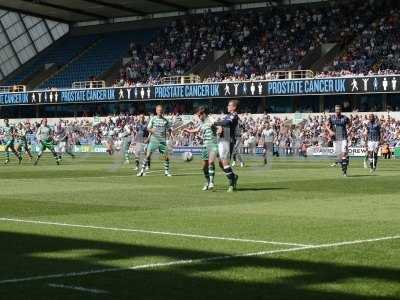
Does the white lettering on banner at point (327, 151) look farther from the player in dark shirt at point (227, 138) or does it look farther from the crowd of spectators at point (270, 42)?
the player in dark shirt at point (227, 138)

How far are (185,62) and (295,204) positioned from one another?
2153 inches

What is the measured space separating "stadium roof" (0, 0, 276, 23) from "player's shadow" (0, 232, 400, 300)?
64.2m

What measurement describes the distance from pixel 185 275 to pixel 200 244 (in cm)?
229

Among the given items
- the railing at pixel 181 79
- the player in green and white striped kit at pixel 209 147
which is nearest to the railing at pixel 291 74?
the railing at pixel 181 79

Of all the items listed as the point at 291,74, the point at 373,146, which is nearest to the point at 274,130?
the point at 291,74

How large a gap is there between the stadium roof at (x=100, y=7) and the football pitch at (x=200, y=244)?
5556 cm

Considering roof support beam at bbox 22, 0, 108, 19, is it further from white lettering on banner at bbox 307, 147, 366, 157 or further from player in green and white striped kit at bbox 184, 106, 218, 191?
player in green and white striped kit at bbox 184, 106, 218, 191

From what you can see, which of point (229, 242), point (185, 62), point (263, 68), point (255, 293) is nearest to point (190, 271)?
point (255, 293)

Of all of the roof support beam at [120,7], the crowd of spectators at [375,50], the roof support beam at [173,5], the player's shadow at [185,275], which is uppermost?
the roof support beam at [120,7]

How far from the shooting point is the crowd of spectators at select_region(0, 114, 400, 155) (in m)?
52.3

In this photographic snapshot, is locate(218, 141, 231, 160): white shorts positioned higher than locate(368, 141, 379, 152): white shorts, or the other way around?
locate(218, 141, 231, 160): white shorts

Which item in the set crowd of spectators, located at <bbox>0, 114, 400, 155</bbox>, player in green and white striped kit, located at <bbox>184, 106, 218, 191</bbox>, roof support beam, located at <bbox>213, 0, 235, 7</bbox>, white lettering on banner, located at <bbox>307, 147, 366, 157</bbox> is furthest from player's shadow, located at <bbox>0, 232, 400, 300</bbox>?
roof support beam, located at <bbox>213, 0, 235, 7</bbox>

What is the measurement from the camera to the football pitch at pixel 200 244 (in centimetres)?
830

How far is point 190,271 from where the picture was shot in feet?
30.1
